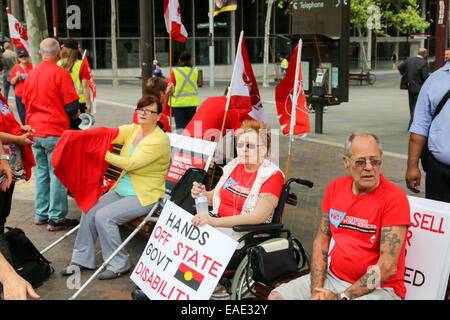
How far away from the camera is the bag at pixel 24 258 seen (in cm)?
439

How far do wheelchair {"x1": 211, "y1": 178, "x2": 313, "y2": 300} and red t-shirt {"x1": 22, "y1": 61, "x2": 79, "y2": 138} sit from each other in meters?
2.84

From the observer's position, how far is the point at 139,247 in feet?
17.9

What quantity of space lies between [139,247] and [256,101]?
1881 millimetres

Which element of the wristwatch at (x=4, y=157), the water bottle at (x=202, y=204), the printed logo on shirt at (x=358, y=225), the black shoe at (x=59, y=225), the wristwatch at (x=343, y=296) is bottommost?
the black shoe at (x=59, y=225)

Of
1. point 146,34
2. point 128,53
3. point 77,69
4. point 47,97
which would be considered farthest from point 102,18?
point 47,97

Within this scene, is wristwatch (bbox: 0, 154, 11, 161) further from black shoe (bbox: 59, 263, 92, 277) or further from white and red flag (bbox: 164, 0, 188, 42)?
white and red flag (bbox: 164, 0, 188, 42)

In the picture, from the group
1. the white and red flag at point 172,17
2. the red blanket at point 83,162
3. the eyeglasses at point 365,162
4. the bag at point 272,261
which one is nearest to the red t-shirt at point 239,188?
the bag at point 272,261

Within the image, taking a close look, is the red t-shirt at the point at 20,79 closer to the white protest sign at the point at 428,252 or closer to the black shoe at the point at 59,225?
the black shoe at the point at 59,225

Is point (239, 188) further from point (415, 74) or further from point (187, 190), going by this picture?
point (415, 74)

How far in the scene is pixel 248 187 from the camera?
4.04m

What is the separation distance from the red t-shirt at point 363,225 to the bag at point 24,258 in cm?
256
